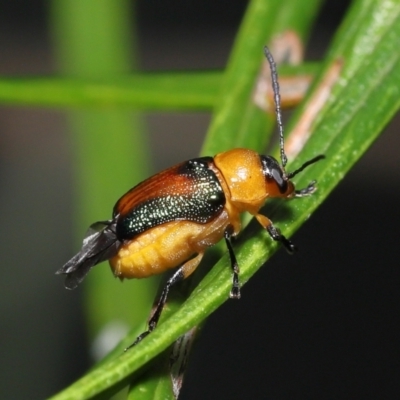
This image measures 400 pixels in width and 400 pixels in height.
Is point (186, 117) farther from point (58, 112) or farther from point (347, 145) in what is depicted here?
point (347, 145)

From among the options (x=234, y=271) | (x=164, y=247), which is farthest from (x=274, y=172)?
(x=234, y=271)

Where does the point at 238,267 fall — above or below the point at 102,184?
below

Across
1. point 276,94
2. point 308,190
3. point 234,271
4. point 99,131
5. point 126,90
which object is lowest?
point 234,271

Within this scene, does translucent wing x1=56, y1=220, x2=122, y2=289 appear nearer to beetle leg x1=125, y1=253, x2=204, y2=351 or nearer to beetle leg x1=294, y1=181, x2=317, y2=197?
beetle leg x1=125, y1=253, x2=204, y2=351

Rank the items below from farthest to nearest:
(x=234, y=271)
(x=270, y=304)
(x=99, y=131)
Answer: (x=270, y=304) < (x=99, y=131) < (x=234, y=271)

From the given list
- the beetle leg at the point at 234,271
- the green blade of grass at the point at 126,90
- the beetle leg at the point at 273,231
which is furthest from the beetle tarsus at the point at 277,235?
the green blade of grass at the point at 126,90

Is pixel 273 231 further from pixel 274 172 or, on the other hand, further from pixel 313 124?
pixel 313 124

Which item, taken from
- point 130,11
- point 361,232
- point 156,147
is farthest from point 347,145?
point 156,147
